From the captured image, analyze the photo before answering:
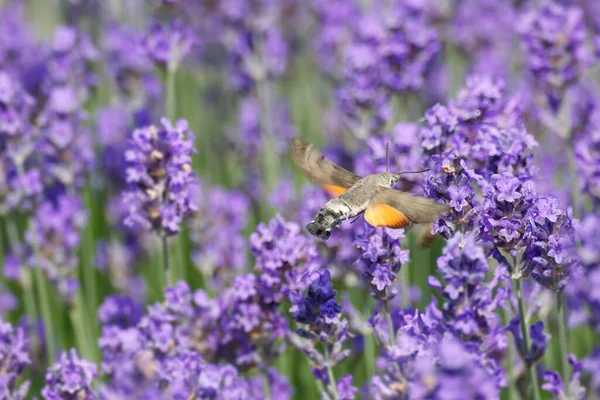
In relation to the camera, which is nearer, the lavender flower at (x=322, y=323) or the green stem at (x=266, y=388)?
the lavender flower at (x=322, y=323)

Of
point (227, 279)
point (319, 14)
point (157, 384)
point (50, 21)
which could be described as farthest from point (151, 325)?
point (50, 21)

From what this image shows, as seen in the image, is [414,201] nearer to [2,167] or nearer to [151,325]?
[151,325]

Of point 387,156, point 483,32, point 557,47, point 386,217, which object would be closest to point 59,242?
point 387,156

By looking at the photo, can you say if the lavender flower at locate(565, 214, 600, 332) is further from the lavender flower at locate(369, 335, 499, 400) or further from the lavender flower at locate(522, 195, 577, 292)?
the lavender flower at locate(369, 335, 499, 400)

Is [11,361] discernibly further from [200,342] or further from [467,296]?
[467,296]

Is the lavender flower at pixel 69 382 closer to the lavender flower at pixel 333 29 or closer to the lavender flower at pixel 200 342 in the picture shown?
the lavender flower at pixel 200 342

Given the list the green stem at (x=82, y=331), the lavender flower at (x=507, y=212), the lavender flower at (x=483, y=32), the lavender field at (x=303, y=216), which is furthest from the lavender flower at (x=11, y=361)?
the lavender flower at (x=483, y=32)

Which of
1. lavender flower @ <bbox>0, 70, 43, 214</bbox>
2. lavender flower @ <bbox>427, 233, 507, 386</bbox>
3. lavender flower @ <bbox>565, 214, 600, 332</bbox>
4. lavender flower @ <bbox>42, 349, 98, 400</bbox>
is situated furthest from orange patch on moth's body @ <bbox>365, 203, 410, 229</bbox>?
lavender flower @ <bbox>0, 70, 43, 214</bbox>

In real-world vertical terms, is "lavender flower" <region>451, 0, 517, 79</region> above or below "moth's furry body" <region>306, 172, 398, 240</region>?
above
